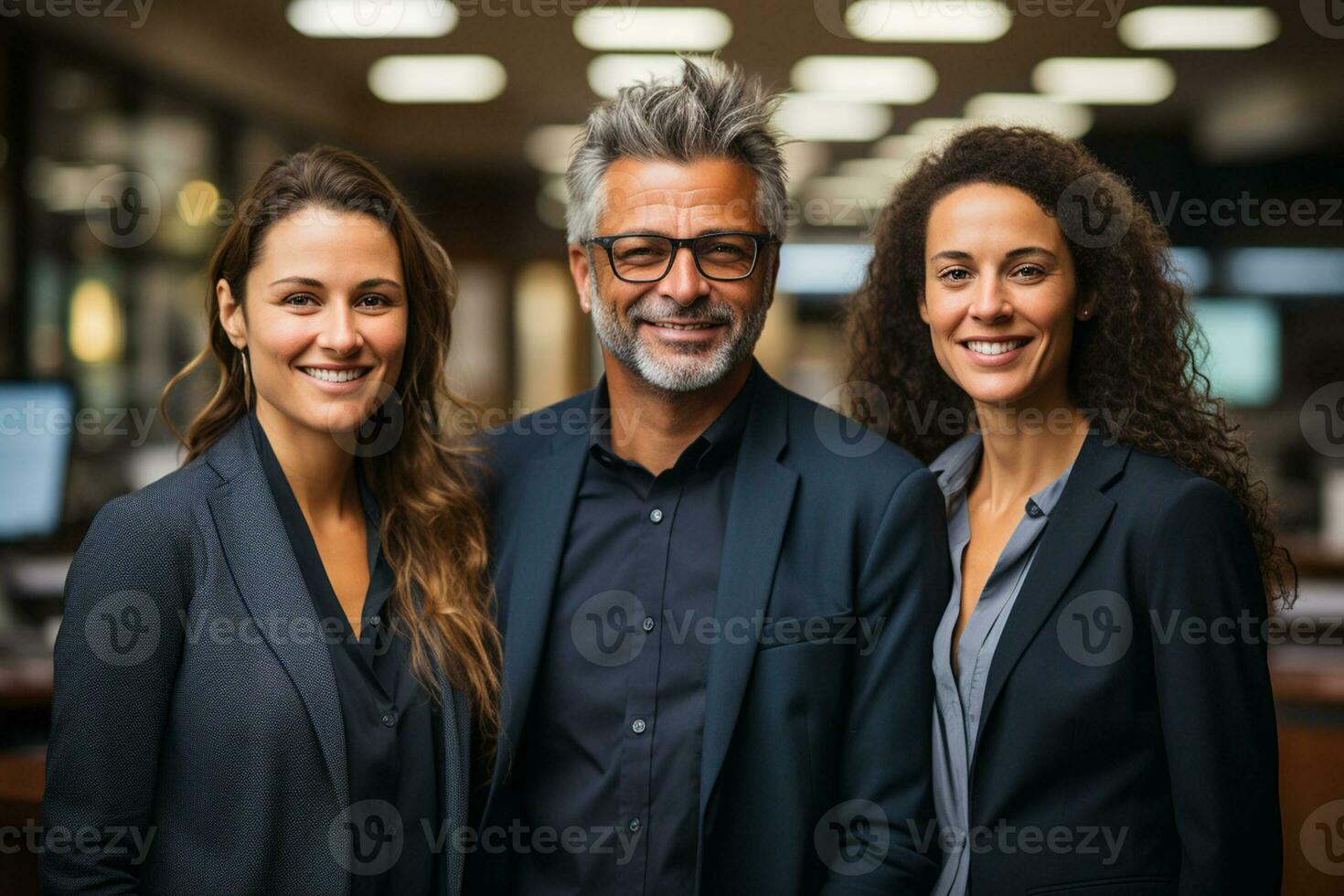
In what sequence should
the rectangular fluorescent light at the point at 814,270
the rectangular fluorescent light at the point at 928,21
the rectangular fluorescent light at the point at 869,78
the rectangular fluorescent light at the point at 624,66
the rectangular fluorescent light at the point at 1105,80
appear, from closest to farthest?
the rectangular fluorescent light at the point at 928,21 → the rectangular fluorescent light at the point at 624,66 → the rectangular fluorescent light at the point at 869,78 → the rectangular fluorescent light at the point at 1105,80 → the rectangular fluorescent light at the point at 814,270

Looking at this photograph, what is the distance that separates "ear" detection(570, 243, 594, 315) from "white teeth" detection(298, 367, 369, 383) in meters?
0.45

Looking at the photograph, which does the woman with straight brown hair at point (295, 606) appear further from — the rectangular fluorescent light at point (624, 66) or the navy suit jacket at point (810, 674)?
the rectangular fluorescent light at point (624, 66)

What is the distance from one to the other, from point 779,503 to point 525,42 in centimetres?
533

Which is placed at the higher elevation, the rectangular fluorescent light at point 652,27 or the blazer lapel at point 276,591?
the rectangular fluorescent light at point 652,27

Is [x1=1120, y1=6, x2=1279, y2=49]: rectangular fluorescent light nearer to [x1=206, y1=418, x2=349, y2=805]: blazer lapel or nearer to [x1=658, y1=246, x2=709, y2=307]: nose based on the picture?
[x1=658, y1=246, x2=709, y2=307]: nose

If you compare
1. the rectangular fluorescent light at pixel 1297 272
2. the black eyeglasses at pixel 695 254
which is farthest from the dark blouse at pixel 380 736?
the rectangular fluorescent light at pixel 1297 272

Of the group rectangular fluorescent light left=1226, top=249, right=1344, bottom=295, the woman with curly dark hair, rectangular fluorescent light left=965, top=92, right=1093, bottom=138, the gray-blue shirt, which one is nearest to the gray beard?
the woman with curly dark hair

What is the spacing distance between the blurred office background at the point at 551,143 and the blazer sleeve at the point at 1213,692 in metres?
0.96

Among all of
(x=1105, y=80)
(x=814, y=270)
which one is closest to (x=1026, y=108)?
(x=1105, y=80)

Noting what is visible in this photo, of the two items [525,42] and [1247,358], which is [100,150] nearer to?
[525,42]

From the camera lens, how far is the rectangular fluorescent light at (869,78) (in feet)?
22.5

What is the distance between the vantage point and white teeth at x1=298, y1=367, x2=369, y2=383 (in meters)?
1.94

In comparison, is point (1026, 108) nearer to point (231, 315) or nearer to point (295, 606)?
point (231, 315)

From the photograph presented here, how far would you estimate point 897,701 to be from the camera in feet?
6.31
